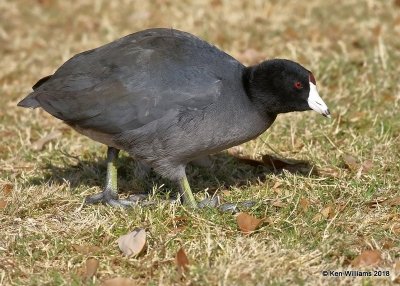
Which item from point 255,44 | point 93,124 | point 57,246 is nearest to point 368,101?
point 255,44

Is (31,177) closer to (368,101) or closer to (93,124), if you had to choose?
(93,124)

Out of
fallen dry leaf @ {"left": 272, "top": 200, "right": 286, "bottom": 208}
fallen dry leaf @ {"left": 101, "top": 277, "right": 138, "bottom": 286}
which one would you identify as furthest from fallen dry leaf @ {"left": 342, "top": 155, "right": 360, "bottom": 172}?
fallen dry leaf @ {"left": 101, "top": 277, "right": 138, "bottom": 286}

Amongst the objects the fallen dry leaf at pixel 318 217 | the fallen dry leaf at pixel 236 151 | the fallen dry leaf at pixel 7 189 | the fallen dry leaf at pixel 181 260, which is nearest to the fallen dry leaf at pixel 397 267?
the fallen dry leaf at pixel 318 217

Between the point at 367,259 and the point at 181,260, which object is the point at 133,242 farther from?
the point at 367,259

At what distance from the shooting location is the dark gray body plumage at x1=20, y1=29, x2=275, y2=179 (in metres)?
4.18

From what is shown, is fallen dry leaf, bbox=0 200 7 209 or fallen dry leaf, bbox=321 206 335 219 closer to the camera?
fallen dry leaf, bbox=321 206 335 219

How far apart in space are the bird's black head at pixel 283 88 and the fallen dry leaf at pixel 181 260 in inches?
→ 45.7

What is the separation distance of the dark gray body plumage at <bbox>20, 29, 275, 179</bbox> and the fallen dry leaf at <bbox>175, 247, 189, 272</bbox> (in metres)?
0.78

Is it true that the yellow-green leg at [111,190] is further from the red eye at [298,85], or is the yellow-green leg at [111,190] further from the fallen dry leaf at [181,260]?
the red eye at [298,85]

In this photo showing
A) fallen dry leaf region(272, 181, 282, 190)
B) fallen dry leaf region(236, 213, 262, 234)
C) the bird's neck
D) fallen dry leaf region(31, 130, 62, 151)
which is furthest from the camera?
fallen dry leaf region(31, 130, 62, 151)

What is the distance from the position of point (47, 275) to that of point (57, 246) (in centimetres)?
26

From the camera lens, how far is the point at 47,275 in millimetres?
3625

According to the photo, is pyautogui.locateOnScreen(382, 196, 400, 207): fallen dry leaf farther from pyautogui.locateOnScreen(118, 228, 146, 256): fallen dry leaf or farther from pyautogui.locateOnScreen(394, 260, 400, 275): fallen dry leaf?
pyautogui.locateOnScreen(118, 228, 146, 256): fallen dry leaf

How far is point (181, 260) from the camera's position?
142 inches
